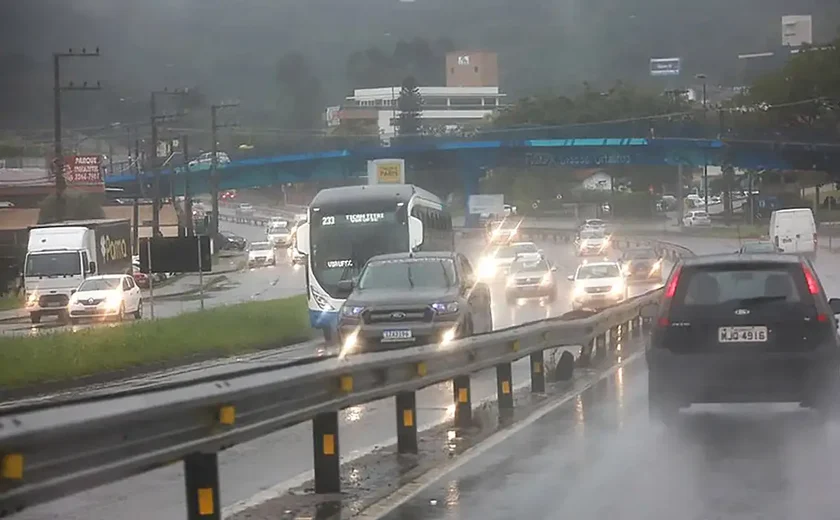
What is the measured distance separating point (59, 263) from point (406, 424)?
3804 centimetres

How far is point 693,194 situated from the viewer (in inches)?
6865

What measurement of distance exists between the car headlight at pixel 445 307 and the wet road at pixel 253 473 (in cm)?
227

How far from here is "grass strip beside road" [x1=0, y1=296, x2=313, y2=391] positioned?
74.3 feet

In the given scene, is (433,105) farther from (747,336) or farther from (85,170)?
(747,336)

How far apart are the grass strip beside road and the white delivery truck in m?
13.2

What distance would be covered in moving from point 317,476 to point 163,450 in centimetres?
291

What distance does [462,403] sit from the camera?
15.0 meters

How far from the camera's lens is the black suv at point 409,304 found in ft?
71.2

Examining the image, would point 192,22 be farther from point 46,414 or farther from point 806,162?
point 46,414

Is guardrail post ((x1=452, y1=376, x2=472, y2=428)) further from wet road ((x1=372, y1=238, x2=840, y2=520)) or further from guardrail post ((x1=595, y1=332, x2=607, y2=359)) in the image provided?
guardrail post ((x1=595, y1=332, x2=607, y2=359))

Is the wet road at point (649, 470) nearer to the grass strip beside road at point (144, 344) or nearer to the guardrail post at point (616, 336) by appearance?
the guardrail post at point (616, 336)

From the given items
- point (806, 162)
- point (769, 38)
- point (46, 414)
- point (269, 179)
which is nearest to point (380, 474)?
point (46, 414)

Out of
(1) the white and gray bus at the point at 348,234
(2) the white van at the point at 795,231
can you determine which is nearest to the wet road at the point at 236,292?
(1) the white and gray bus at the point at 348,234

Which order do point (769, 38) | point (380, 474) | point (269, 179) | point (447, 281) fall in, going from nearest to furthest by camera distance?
point (380, 474)
point (447, 281)
point (269, 179)
point (769, 38)
